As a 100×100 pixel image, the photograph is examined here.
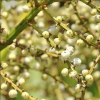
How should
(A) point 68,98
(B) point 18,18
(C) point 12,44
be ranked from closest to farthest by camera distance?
(C) point 12,44 < (A) point 68,98 < (B) point 18,18

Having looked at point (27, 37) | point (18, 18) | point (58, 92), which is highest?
point (18, 18)

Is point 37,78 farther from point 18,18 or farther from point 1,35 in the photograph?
point 1,35

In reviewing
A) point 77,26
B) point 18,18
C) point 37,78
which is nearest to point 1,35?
point 77,26

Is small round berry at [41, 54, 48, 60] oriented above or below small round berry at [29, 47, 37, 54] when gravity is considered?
above

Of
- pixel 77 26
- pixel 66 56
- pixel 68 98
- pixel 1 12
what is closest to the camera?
pixel 66 56

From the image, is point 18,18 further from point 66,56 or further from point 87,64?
point 66,56

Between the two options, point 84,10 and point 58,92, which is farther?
point 58,92

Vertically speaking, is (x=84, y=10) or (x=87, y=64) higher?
(x=84, y=10)

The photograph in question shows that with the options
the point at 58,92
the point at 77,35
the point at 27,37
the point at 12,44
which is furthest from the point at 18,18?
the point at 77,35

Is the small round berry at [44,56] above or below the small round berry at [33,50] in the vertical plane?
above
